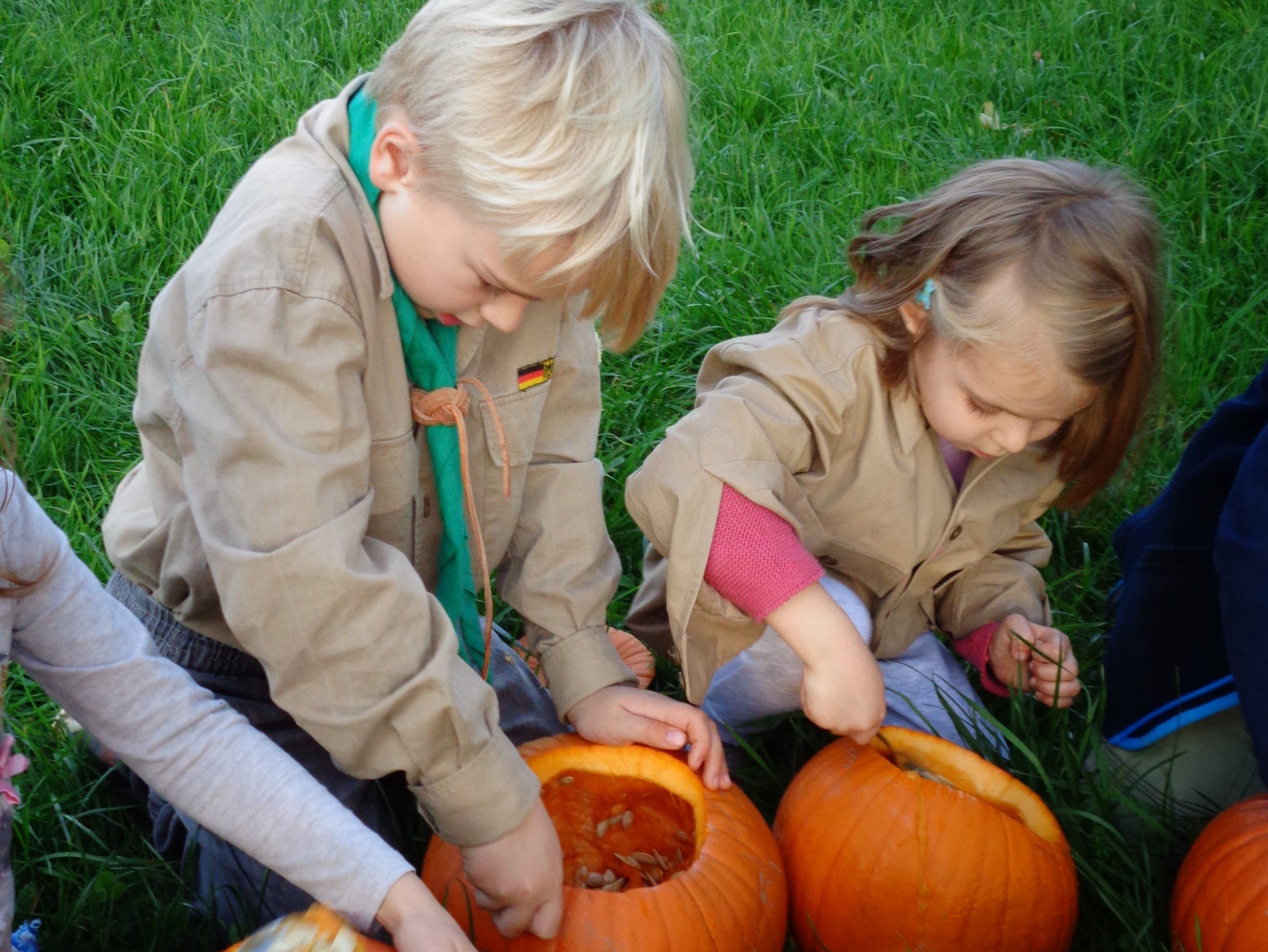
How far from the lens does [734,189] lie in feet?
10.1

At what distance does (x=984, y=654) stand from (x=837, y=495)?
40 centimetres

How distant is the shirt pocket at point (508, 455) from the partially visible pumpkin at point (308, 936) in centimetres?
67

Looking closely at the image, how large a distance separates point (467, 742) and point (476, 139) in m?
0.66

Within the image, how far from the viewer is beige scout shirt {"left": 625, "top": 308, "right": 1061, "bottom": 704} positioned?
5.57 feet

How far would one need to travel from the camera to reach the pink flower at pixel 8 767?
125cm

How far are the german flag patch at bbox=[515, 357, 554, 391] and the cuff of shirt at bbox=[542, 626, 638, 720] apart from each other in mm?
353

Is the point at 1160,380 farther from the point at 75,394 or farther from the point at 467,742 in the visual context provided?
the point at 75,394

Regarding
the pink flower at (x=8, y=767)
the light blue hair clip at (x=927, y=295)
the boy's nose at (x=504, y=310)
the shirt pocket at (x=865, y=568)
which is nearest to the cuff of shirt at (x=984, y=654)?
the shirt pocket at (x=865, y=568)

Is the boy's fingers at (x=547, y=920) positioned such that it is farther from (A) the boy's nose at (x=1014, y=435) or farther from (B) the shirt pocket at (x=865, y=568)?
(A) the boy's nose at (x=1014, y=435)

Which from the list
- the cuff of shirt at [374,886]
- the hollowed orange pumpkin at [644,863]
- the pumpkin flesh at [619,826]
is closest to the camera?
the cuff of shirt at [374,886]

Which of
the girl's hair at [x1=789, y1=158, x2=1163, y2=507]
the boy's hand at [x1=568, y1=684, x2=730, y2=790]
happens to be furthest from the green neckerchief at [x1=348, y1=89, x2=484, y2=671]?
the girl's hair at [x1=789, y1=158, x2=1163, y2=507]

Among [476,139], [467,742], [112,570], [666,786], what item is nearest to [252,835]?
[467,742]

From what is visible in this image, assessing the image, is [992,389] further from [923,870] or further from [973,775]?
[923,870]

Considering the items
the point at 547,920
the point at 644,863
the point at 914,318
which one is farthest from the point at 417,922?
the point at 914,318
